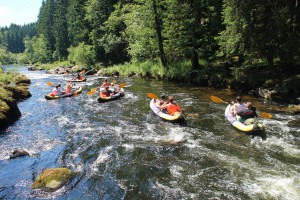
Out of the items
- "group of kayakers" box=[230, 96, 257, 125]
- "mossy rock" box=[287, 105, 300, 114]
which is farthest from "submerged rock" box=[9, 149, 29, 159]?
"mossy rock" box=[287, 105, 300, 114]

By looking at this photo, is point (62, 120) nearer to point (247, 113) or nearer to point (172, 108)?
point (172, 108)

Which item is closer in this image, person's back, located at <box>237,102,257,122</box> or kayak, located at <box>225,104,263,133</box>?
kayak, located at <box>225,104,263,133</box>

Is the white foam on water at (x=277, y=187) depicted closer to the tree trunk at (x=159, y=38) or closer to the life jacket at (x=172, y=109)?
the life jacket at (x=172, y=109)

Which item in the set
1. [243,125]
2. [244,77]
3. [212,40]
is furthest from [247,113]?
[212,40]

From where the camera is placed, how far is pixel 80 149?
9023 millimetres

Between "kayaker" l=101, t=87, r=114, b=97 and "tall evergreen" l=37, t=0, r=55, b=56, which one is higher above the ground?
"tall evergreen" l=37, t=0, r=55, b=56

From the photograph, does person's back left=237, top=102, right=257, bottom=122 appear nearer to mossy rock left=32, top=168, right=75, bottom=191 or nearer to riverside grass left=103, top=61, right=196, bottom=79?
mossy rock left=32, top=168, right=75, bottom=191

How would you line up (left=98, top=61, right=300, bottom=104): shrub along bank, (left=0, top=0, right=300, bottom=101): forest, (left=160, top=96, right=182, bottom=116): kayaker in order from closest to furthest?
(left=160, top=96, right=182, bottom=116): kayaker → (left=98, top=61, right=300, bottom=104): shrub along bank → (left=0, top=0, right=300, bottom=101): forest

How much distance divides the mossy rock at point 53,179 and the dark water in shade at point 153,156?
173 millimetres

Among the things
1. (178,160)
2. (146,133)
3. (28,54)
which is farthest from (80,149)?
(28,54)

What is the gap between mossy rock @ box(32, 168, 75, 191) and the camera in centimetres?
663

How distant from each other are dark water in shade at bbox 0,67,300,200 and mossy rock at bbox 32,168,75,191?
0.57ft

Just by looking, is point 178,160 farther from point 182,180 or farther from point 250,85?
point 250,85

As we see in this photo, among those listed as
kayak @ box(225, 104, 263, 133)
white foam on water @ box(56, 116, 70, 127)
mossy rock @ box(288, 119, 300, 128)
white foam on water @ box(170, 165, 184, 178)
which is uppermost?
white foam on water @ box(56, 116, 70, 127)
